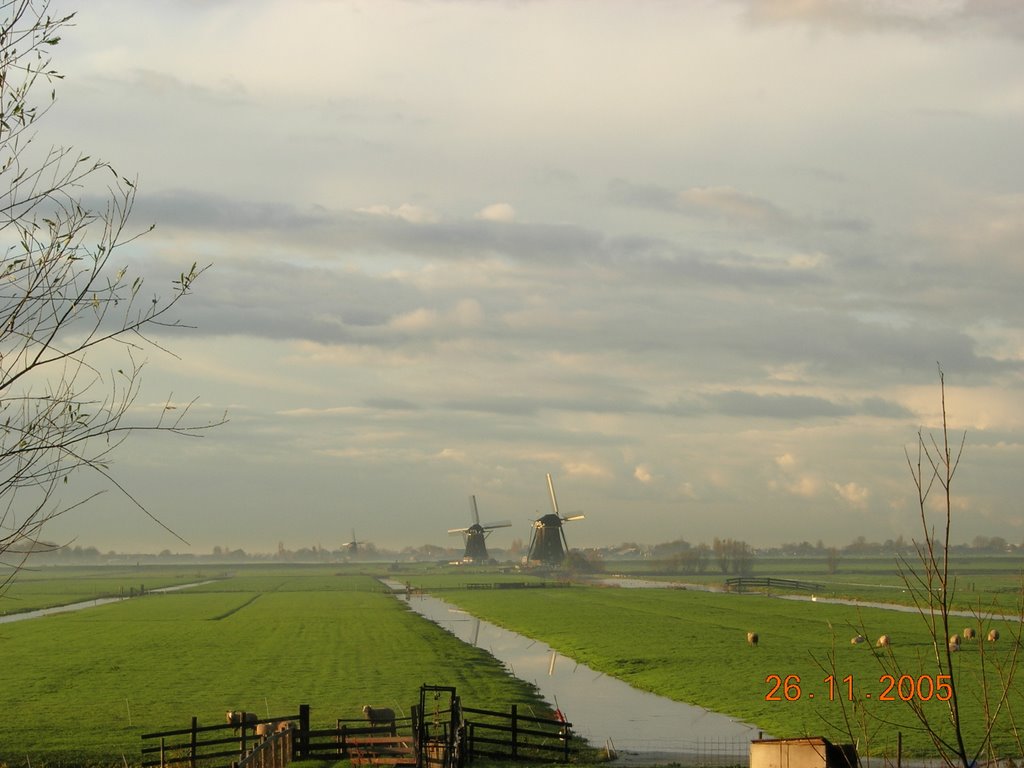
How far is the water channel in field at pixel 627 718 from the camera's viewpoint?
32531 mm

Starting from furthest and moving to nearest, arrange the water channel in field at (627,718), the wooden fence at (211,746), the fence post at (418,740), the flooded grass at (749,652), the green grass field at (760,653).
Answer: the flooded grass at (749,652), the green grass field at (760,653), the water channel in field at (627,718), the wooden fence at (211,746), the fence post at (418,740)

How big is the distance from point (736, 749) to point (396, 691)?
16647 mm

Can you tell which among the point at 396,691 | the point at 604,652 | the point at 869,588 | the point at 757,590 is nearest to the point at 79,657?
the point at 396,691

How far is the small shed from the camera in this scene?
15.3 metres

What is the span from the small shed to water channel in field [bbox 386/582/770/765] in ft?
29.8

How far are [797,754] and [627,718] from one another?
24355mm

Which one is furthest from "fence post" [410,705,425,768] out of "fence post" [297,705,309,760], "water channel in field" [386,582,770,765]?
"water channel in field" [386,582,770,765]

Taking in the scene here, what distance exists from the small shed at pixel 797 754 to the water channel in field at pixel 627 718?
29.8ft

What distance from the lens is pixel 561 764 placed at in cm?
3030

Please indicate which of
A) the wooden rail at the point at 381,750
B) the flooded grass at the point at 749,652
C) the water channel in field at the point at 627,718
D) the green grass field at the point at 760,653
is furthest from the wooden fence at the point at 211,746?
the flooded grass at the point at 749,652

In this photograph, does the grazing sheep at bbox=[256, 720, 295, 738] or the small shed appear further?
the grazing sheep at bbox=[256, 720, 295, 738]

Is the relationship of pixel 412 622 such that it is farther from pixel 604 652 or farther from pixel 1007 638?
pixel 1007 638

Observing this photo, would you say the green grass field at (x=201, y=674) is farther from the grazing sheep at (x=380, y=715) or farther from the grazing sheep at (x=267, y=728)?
the grazing sheep at (x=267, y=728)

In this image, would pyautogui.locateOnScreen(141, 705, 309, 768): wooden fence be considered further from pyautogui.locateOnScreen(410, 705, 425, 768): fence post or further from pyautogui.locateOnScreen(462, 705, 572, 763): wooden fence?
pyautogui.locateOnScreen(462, 705, 572, 763): wooden fence
